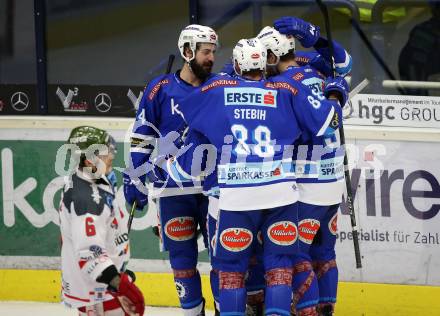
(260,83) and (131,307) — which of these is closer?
(131,307)

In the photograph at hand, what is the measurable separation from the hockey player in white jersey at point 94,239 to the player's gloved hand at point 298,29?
167cm

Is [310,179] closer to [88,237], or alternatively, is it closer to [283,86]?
[283,86]

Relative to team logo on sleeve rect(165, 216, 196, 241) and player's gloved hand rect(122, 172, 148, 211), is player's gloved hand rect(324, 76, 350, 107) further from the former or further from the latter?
player's gloved hand rect(122, 172, 148, 211)

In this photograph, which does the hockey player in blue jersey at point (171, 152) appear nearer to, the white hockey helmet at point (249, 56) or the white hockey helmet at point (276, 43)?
the white hockey helmet at point (276, 43)

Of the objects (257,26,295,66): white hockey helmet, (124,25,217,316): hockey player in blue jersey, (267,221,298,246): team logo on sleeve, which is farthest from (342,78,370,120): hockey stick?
(267,221,298,246): team logo on sleeve

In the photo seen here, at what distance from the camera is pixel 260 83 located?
7.29m

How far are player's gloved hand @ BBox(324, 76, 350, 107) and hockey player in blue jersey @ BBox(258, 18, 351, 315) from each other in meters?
0.04

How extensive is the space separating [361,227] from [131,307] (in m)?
2.49

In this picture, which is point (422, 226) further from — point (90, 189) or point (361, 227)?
point (90, 189)

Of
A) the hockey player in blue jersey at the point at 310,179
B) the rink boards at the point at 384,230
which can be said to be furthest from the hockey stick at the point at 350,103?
the hockey player in blue jersey at the point at 310,179

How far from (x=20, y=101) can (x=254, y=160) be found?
253cm

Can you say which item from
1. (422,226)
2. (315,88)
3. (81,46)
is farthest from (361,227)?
(81,46)

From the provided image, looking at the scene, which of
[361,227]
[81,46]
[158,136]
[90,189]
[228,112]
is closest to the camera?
[90,189]

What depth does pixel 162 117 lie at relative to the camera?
7.95m
